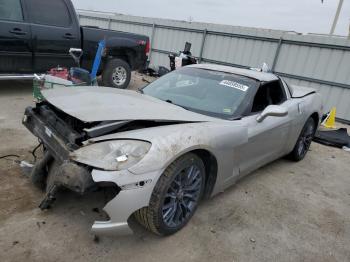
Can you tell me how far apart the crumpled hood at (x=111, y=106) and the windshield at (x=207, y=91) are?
24 centimetres

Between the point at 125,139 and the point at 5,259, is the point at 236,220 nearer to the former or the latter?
the point at 125,139

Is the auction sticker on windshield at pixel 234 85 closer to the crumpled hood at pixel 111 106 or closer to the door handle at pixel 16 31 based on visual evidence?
the crumpled hood at pixel 111 106

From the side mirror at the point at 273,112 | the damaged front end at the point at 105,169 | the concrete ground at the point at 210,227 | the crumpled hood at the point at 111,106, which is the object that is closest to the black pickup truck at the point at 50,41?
the concrete ground at the point at 210,227

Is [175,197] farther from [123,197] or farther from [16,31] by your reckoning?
[16,31]

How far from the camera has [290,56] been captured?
30.6ft

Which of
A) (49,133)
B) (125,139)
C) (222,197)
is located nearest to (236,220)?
(222,197)

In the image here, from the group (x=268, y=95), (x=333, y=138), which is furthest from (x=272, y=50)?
(x=268, y=95)

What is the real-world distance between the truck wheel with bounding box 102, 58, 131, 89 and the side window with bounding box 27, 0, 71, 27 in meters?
1.35

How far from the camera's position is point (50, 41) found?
642 cm

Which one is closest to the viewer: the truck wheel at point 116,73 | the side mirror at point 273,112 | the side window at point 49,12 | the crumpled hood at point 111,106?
the crumpled hood at point 111,106

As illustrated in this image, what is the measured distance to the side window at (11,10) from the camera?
575 centimetres

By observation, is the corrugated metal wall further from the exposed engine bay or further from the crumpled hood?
the exposed engine bay

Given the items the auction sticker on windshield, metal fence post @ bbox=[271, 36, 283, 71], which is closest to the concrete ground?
the auction sticker on windshield

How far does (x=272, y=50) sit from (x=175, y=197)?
8312mm
